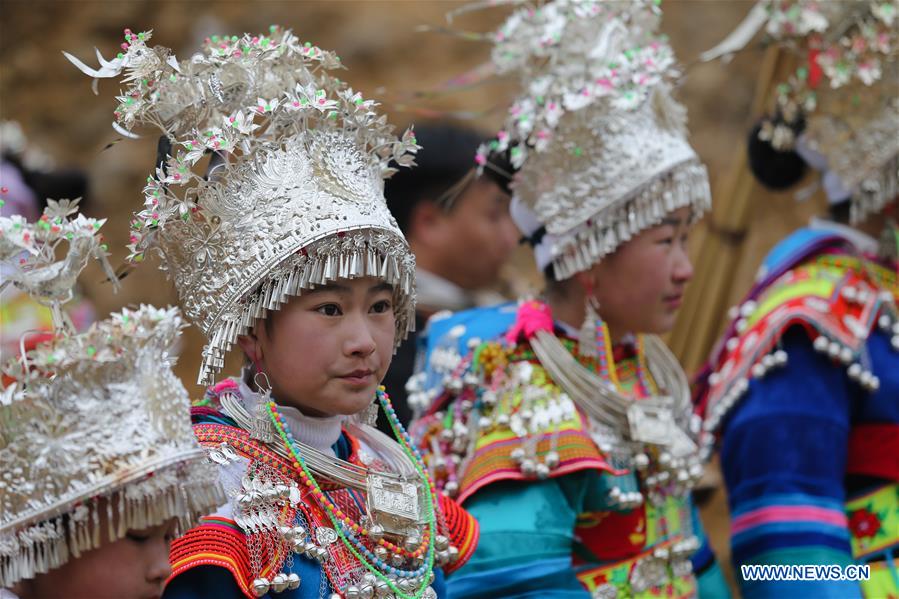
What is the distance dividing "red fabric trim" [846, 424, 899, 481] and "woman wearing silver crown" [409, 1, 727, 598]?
0.48m

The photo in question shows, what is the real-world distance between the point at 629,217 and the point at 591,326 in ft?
0.98

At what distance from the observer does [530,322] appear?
3398 millimetres

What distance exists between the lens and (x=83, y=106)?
27.2ft

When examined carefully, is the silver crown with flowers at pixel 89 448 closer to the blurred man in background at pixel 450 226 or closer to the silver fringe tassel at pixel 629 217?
the silver fringe tassel at pixel 629 217

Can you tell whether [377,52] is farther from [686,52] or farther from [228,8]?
[686,52]

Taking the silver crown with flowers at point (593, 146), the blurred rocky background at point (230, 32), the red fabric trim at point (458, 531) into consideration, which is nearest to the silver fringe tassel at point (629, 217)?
the silver crown with flowers at point (593, 146)

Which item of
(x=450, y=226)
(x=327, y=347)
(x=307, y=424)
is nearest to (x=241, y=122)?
(x=327, y=347)

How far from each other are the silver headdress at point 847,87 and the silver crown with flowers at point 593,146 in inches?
19.3

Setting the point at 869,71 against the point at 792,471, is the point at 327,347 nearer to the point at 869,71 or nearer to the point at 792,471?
the point at 792,471

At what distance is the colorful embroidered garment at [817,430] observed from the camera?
345 cm

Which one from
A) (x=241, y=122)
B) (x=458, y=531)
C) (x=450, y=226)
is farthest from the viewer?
(x=450, y=226)

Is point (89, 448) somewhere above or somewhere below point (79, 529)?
above

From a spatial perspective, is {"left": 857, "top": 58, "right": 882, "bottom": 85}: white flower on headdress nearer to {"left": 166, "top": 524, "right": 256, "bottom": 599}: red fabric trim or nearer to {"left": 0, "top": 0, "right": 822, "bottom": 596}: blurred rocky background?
{"left": 166, "top": 524, "right": 256, "bottom": 599}: red fabric trim

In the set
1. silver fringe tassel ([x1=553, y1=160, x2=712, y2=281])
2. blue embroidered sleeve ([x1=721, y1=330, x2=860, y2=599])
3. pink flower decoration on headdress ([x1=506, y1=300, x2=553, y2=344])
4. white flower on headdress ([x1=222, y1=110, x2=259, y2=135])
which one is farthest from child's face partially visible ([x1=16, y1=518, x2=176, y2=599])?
blue embroidered sleeve ([x1=721, y1=330, x2=860, y2=599])
